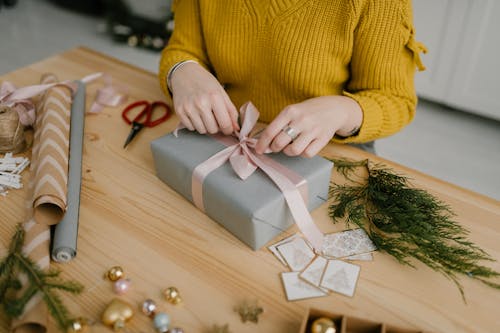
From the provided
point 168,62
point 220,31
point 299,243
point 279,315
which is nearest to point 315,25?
point 220,31

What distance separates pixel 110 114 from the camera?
0.98 metres

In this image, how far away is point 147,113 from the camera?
0.96 m

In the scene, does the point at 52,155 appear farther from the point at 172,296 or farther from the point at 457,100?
the point at 457,100

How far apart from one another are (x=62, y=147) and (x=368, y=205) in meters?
0.57

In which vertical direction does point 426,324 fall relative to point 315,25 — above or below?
below

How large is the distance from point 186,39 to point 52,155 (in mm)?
437

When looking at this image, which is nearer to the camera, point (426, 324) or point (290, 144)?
point (426, 324)

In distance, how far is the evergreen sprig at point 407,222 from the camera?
60cm

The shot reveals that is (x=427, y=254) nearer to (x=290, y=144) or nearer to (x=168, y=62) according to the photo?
(x=290, y=144)

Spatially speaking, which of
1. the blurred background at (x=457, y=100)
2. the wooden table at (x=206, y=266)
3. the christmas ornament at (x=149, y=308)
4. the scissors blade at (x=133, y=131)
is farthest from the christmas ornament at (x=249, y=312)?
the blurred background at (x=457, y=100)

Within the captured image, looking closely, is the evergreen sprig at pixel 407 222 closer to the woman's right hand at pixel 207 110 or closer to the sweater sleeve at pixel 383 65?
the sweater sleeve at pixel 383 65

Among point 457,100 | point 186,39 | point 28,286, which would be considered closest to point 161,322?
point 28,286

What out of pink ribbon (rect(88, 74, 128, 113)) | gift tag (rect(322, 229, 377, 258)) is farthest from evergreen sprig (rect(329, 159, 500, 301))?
pink ribbon (rect(88, 74, 128, 113))

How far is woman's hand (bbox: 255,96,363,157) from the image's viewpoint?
2.21 feet
